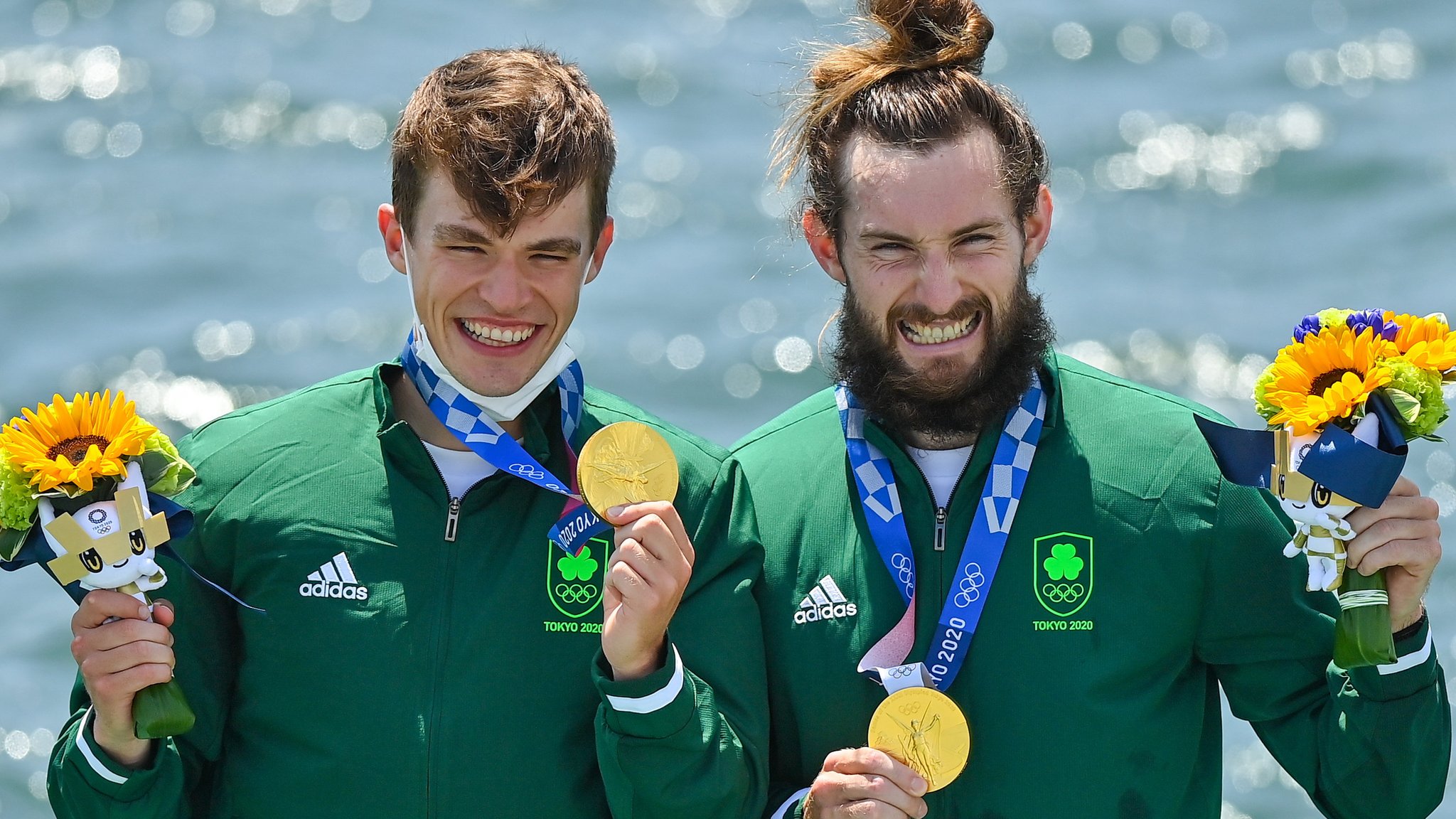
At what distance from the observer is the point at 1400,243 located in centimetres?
1174

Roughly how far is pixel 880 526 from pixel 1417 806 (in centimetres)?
131

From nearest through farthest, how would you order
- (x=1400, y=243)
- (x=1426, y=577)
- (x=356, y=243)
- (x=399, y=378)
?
(x=1426, y=577), (x=399, y=378), (x=1400, y=243), (x=356, y=243)

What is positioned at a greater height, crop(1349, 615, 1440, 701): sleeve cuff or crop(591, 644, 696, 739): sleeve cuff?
crop(1349, 615, 1440, 701): sleeve cuff

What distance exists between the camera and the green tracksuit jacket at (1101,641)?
4141 millimetres

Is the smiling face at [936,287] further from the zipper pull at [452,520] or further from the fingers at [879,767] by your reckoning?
the zipper pull at [452,520]

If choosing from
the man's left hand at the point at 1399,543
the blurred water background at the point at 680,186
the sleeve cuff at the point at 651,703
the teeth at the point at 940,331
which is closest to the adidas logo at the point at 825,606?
the sleeve cuff at the point at 651,703

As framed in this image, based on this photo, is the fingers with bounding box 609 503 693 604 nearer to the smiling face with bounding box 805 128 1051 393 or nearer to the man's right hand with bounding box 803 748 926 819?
the man's right hand with bounding box 803 748 926 819

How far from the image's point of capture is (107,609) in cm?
379

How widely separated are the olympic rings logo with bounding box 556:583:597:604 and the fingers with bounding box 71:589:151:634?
2.89 ft

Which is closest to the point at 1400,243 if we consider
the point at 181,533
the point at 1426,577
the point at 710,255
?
the point at 710,255

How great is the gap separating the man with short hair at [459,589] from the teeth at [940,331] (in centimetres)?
57

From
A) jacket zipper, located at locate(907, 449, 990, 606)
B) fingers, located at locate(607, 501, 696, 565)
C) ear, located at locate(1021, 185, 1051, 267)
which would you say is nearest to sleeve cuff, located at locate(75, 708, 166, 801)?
fingers, located at locate(607, 501, 696, 565)

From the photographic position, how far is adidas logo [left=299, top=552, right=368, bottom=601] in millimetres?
4125

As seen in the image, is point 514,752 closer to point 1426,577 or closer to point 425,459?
point 425,459
